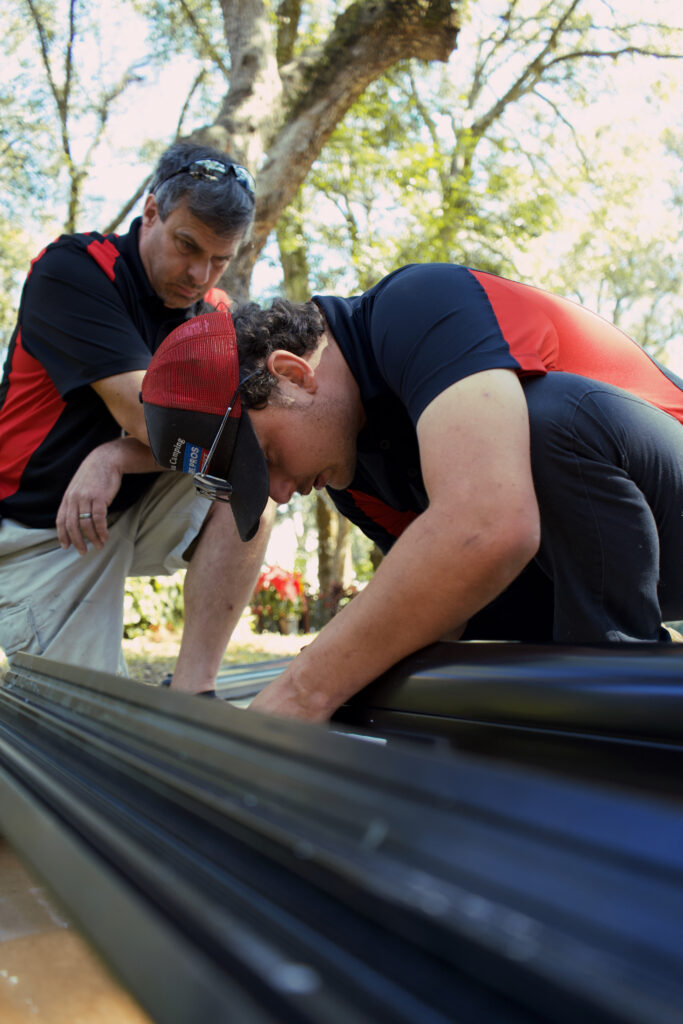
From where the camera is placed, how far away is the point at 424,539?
4.18 feet

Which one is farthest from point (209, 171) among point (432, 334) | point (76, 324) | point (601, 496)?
point (601, 496)

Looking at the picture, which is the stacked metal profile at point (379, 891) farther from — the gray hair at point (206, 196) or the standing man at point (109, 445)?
the gray hair at point (206, 196)

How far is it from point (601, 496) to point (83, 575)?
1.64 metres

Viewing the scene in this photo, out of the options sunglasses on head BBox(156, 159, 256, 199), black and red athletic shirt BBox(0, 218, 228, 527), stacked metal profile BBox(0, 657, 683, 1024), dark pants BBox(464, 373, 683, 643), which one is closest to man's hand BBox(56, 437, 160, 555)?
black and red athletic shirt BBox(0, 218, 228, 527)

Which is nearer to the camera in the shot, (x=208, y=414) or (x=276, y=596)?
(x=208, y=414)

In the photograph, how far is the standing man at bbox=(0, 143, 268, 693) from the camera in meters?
2.35

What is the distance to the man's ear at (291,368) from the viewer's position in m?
1.67

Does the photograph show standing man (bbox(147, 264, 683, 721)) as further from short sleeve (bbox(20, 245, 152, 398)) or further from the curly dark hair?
short sleeve (bbox(20, 245, 152, 398))

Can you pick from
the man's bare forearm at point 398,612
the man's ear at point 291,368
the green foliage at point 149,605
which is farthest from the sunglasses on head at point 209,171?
the green foliage at point 149,605

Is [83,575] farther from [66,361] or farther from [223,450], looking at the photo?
[223,450]

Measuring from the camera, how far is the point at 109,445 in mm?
2350

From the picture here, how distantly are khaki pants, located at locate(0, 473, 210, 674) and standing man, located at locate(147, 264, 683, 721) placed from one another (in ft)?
2.59

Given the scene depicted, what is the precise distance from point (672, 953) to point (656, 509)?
1412 millimetres

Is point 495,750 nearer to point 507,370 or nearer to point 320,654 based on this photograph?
point 320,654
